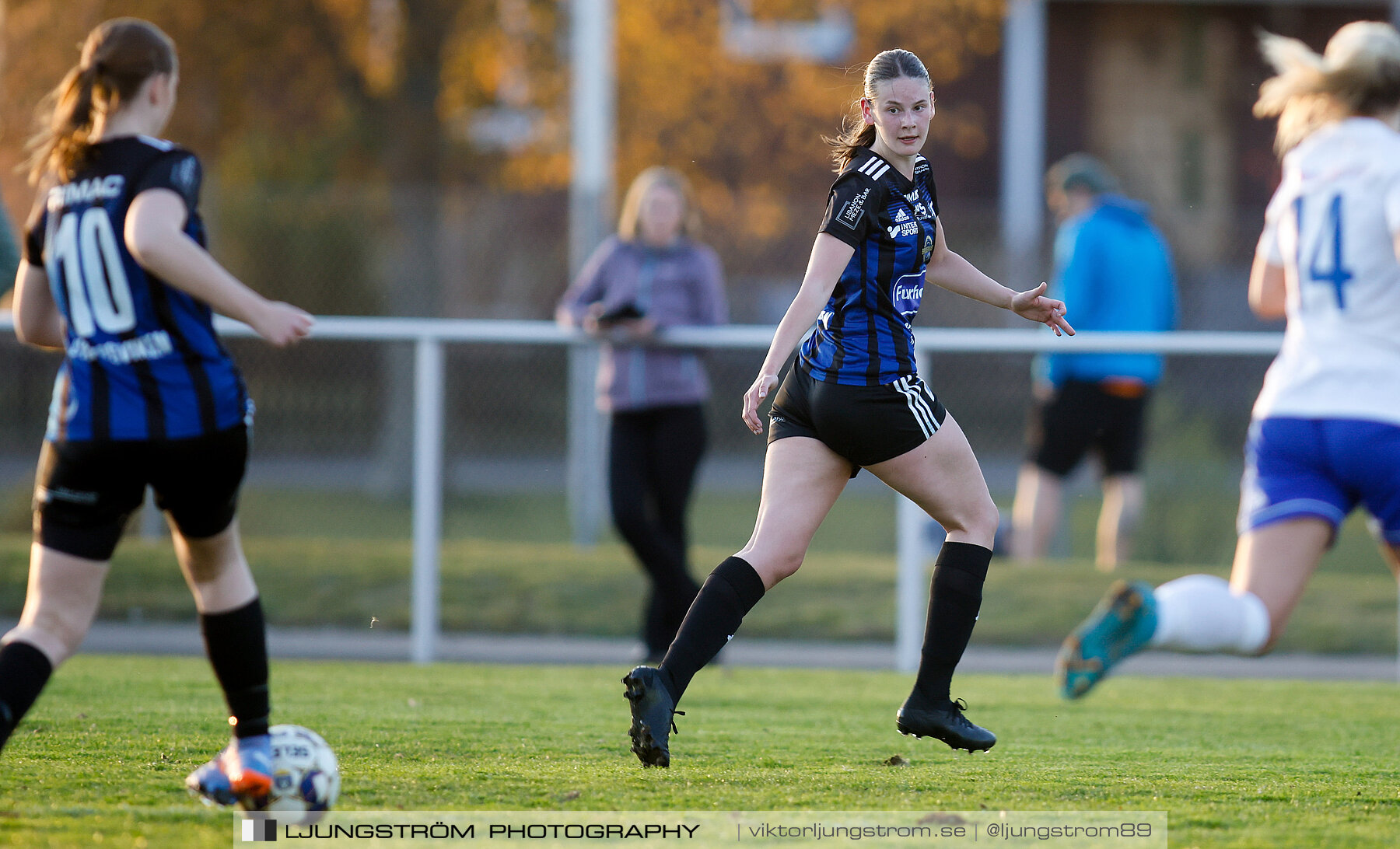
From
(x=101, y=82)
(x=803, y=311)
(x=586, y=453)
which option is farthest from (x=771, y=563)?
(x=586, y=453)

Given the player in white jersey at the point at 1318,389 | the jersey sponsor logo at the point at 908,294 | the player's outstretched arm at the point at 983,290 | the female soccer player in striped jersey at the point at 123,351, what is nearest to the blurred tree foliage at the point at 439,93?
the player's outstretched arm at the point at 983,290

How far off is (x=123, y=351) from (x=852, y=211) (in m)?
1.76

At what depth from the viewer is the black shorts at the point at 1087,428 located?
829 cm

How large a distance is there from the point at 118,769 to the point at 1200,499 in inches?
300

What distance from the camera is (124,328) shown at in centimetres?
322

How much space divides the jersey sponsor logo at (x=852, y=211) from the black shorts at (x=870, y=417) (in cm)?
41

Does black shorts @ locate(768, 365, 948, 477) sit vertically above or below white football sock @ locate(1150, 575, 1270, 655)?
above

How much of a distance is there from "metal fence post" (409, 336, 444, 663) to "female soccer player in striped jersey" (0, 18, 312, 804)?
3794mm

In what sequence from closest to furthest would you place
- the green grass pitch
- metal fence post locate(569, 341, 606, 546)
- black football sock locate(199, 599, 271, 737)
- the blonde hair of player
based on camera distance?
1. black football sock locate(199, 599, 271, 737)
2. the green grass pitch
3. the blonde hair of player
4. metal fence post locate(569, 341, 606, 546)

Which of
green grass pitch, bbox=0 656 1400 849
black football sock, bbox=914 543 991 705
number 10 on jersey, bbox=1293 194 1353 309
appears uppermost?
number 10 on jersey, bbox=1293 194 1353 309

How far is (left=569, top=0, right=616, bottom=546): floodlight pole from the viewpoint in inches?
375

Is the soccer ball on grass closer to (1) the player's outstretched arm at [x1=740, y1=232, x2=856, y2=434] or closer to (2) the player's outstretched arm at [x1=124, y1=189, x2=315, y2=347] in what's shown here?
(2) the player's outstretched arm at [x1=124, y1=189, x2=315, y2=347]

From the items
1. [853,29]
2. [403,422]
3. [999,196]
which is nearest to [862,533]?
[403,422]

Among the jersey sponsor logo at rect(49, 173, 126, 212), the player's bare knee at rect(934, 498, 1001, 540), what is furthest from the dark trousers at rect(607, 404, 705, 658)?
the jersey sponsor logo at rect(49, 173, 126, 212)
